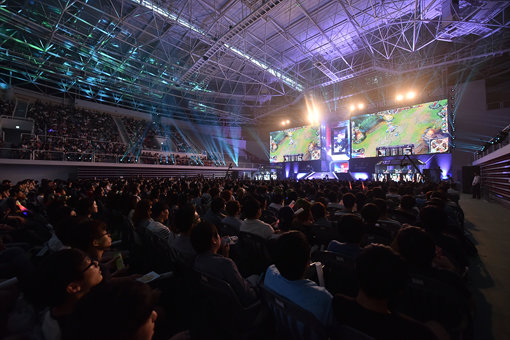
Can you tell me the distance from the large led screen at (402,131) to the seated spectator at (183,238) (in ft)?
65.1

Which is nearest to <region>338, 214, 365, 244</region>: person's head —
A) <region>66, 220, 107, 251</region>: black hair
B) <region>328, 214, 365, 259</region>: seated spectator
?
<region>328, 214, 365, 259</region>: seated spectator

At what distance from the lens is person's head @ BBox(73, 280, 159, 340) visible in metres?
0.82

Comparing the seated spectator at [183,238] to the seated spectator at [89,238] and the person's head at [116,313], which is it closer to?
the seated spectator at [89,238]

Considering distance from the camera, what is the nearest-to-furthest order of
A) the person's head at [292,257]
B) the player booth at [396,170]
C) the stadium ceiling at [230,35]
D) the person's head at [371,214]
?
the person's head at [292,257] < the person's head at [371,214] < the stadium ceiling at [230,35] < the player booth at [396,170]

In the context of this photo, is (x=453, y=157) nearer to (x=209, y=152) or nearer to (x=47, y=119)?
(x=209, y=152)

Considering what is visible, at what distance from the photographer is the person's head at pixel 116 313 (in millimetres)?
819

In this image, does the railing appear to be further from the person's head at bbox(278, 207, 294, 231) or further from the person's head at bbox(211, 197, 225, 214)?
the person's head at bbox(278, 207, 294, 231)

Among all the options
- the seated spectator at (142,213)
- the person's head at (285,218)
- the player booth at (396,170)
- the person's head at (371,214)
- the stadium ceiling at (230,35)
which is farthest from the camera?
the player booth at (396,170)

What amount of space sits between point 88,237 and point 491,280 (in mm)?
5466

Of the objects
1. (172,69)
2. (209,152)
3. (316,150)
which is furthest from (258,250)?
(209,152)

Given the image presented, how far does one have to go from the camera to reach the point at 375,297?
1216mm

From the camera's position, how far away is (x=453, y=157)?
17.2 meters

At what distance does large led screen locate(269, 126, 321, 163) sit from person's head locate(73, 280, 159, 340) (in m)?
24.5

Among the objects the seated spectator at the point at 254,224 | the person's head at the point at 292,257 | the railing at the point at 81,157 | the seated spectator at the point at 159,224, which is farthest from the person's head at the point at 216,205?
the railing at the point at 81,157
